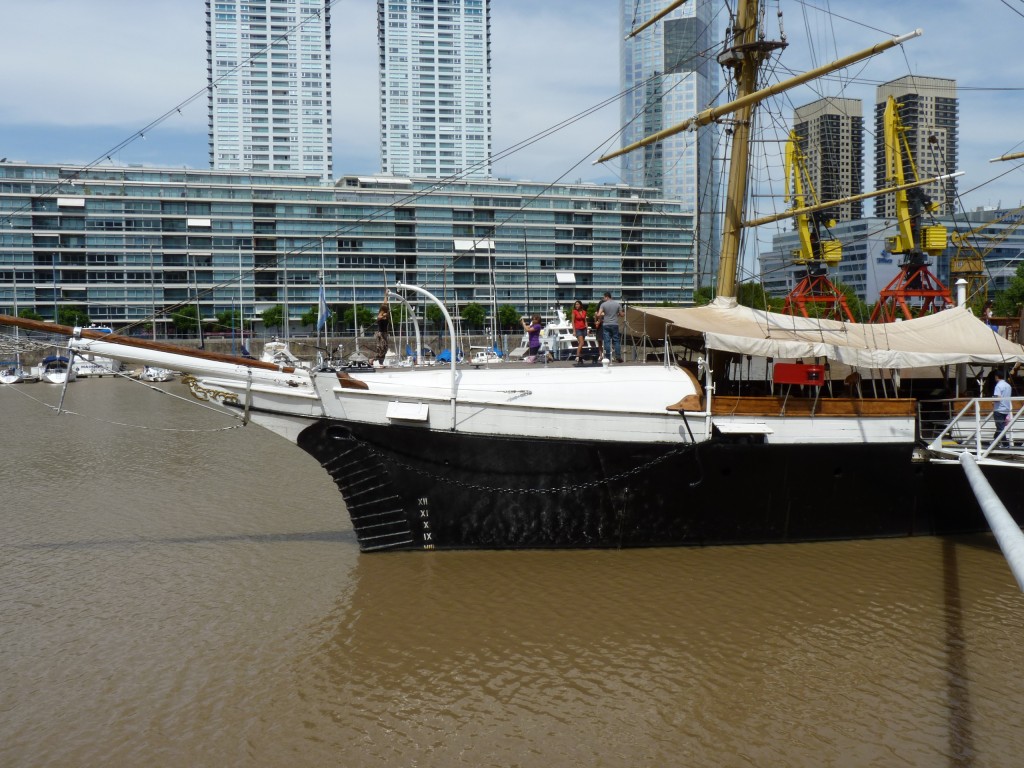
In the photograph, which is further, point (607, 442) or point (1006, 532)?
point (607, 442)

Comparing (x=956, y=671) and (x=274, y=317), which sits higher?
(x=274, y=317)

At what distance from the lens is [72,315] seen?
92438 millimetres

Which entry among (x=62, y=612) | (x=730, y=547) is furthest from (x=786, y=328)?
(x=62, y=612)

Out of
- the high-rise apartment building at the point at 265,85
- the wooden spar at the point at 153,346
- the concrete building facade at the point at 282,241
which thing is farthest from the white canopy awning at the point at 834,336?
the high-rise apartment building at the point at 265,85

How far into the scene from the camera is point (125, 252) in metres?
102

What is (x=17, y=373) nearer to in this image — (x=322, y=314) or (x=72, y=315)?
(x=72, y=315)

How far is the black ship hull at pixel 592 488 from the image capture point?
1267cm

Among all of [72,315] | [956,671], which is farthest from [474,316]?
[956,671]

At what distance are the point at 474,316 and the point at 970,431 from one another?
8749cm

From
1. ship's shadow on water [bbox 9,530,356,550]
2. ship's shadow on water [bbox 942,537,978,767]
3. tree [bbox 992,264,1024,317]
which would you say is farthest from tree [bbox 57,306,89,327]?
ship's shadow on water [bbox 942,537,978,767]

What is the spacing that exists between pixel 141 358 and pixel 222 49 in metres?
168

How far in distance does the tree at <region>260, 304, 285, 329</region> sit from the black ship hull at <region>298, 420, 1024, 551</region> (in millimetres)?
86549

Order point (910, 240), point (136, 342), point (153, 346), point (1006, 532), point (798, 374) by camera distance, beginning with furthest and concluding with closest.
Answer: point (910, 240), point (798, 374), point (153, 346), point (136, 342), point (1006, 532)

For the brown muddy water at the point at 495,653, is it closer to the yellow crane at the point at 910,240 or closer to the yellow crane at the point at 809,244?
the yellow crane at the point at 910,240
